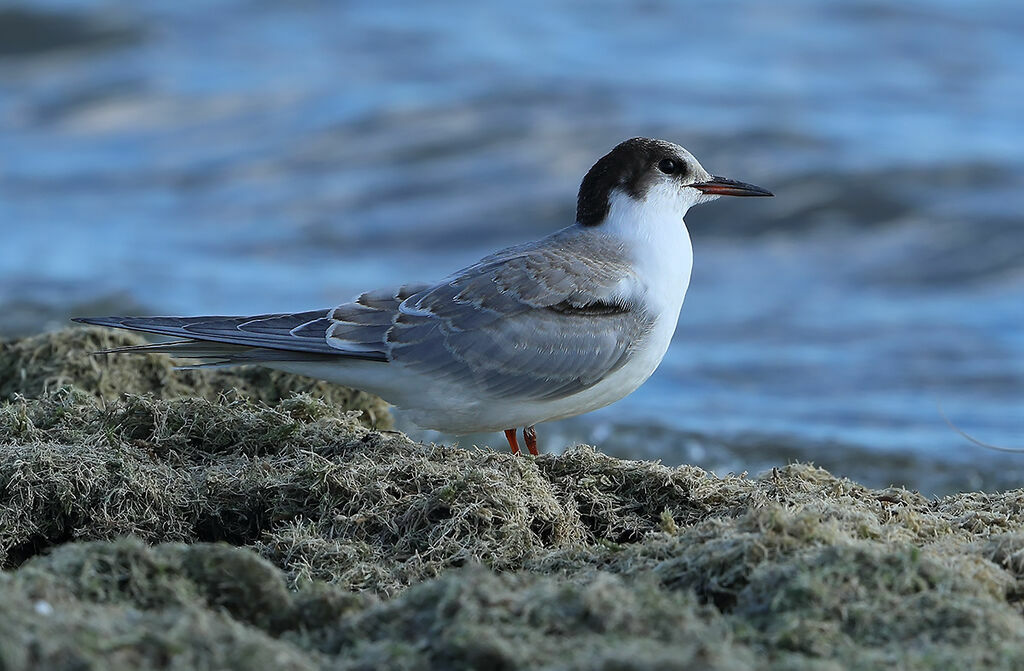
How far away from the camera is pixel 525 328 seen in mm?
5145

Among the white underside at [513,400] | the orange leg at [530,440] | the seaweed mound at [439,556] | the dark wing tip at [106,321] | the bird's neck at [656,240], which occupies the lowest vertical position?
the orange leg at [530,440]

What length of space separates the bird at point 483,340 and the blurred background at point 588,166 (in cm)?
254

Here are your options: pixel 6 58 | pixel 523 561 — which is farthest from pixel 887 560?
pixel 6 58

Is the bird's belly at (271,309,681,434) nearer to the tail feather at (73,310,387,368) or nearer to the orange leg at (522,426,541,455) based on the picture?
the tail feather at (73,310,387,368)

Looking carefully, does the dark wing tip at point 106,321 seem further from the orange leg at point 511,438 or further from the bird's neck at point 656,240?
the bird's neck at point 656,240

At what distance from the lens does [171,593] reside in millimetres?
3029

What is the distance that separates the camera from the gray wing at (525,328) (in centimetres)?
508

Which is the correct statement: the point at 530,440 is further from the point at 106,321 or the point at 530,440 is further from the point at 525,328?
the point at 106,321

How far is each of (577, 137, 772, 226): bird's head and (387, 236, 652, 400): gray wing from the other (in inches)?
23.1

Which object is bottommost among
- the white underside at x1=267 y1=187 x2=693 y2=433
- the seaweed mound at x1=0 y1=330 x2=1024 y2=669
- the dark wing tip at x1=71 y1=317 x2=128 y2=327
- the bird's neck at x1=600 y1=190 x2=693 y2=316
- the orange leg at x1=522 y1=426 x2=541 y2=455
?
the orange leg at x1=522 y1=426 x2=541 y2=455

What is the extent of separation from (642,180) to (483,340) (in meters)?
1.15

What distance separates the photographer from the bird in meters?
5.06

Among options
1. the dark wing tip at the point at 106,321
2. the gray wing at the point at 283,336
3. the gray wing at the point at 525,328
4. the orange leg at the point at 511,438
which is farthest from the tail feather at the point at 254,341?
the orange leg at the point at 511,438

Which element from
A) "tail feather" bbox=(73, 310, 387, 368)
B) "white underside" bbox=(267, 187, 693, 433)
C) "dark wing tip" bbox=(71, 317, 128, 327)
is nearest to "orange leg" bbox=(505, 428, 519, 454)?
"white underside" bbox=(267, 187, 693, 433)
